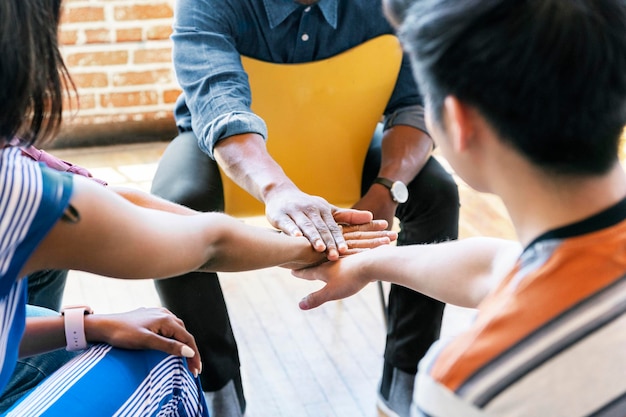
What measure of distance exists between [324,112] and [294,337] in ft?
2.03

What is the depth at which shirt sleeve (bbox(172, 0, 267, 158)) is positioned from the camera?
5.95 feet

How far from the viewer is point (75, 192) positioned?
94 cm

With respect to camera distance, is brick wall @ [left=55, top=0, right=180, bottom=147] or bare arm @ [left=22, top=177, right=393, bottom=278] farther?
brick wall @ [left=55, top=0, right=180, bottom=147]

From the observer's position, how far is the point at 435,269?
50.8 inches

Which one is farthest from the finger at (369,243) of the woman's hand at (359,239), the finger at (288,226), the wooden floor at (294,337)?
the wooden floor at (294,337)

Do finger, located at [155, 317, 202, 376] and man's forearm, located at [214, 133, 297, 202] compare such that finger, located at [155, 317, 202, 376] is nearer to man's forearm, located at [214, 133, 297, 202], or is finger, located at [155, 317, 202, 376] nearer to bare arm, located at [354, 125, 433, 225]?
man's forearm, located at [214, 133, 297, 202]

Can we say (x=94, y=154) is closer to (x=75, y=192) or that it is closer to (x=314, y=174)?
(x=314, y=174)

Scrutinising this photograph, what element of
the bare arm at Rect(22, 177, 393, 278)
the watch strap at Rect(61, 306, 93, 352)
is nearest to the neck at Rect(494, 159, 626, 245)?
the bare arm at Rect(22, 177, 393, 278)

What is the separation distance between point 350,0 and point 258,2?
0.21 metres

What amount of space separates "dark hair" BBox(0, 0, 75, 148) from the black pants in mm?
833

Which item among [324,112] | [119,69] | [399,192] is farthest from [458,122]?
[119,69]

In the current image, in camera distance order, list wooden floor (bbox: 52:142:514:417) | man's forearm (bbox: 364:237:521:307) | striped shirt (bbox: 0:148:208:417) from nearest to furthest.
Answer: striped shirt (bbox: 0:148:208:417), man's forearm (bbox: 364:237:521:307), wooden floor (bbox: 52:142:514:417)

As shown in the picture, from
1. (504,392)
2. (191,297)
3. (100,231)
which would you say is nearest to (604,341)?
(504,392)

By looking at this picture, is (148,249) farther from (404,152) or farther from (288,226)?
(404,152)
